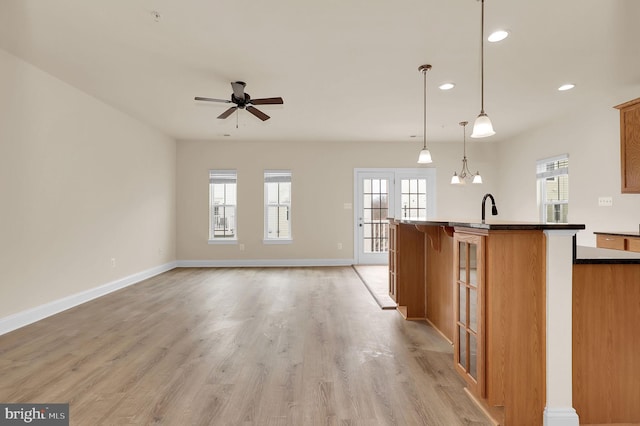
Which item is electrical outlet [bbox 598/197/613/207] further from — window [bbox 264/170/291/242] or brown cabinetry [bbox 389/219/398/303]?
window [bbox 264/170/291/242]

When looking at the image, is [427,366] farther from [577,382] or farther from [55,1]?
[55,1]

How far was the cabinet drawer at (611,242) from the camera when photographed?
399 centimetres

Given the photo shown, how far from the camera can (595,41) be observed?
315cm

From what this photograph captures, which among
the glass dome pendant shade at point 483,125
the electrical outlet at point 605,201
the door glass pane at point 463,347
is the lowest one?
the door glass pane at point 463,347

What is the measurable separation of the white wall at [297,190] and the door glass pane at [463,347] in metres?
5.28

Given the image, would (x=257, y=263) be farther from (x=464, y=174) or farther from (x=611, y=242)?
(x=611, y=242)

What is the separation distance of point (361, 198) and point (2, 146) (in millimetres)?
6009

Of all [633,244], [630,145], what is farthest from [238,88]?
[633,244]

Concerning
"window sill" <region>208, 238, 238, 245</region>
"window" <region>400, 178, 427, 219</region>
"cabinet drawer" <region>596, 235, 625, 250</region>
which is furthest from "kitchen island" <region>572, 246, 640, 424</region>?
"window sill" <region>208, 238, 238, 245</region>

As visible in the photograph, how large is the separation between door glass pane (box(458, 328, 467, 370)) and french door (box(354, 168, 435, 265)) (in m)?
5.29

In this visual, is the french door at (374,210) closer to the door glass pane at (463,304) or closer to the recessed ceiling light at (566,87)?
the recessed ceiling light at (566,87)

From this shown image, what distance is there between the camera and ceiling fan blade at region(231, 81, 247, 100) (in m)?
3.93

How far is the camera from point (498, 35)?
301cm

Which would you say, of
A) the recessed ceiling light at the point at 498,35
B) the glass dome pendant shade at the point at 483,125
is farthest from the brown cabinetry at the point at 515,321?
the recessed ceiling light at the point at 498,35
